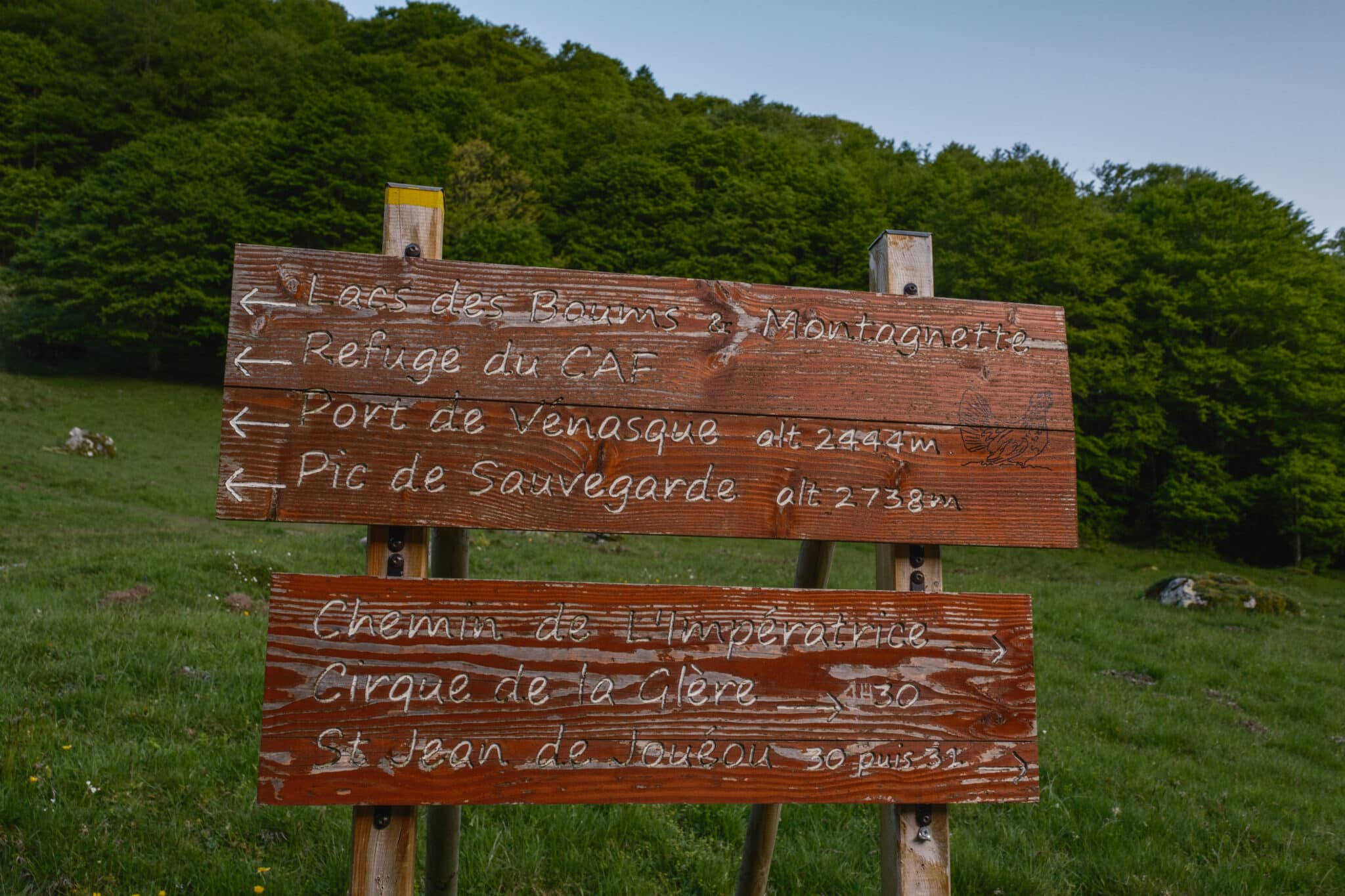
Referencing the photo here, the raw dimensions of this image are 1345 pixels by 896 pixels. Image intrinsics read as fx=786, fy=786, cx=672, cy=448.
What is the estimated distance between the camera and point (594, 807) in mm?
4340

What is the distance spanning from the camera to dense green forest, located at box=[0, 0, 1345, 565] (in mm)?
33219

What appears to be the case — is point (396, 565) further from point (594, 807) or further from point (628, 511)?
point (594, 807)

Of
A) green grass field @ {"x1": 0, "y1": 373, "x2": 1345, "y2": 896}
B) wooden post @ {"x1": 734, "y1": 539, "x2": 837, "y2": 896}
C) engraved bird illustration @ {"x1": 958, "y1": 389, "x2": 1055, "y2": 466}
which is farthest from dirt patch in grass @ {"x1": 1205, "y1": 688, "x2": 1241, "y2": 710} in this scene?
engraved bird illustration @ {"x1": 958, "y1": 389, "x2": 1055, "y2": 466}

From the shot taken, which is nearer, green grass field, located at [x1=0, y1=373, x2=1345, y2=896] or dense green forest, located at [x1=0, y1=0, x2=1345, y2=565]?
green grass field, located at [x1=0, y1=373, x2=1345, y2=896]

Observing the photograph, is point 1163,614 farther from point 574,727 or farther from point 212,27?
point 212,27

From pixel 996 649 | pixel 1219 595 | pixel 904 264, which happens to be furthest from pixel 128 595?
pixel 1219 595

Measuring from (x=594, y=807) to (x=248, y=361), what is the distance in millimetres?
3107

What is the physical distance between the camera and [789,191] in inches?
1997

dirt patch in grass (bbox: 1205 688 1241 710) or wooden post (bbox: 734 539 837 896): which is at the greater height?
wooden post (bbox: 734 539 837 896)

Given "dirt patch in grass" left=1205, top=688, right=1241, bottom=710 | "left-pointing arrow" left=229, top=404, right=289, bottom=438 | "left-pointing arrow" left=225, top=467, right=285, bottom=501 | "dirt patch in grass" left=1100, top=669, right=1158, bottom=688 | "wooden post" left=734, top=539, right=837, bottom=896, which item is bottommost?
"dirt patch in grass" left=1205, top=688, right=1241, bottom=710

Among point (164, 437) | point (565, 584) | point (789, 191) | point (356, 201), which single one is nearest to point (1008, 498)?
point (565, 584)

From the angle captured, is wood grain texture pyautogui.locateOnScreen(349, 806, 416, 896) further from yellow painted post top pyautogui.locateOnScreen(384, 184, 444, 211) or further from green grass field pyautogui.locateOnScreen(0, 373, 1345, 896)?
yellow painted post top pyautogui.locateOnScreen(384, 184, 444, 211)

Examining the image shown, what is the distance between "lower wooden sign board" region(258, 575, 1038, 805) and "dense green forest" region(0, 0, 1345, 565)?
3361cm

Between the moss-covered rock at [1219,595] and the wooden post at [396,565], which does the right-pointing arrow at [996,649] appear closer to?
the wooden post at [396,565]
